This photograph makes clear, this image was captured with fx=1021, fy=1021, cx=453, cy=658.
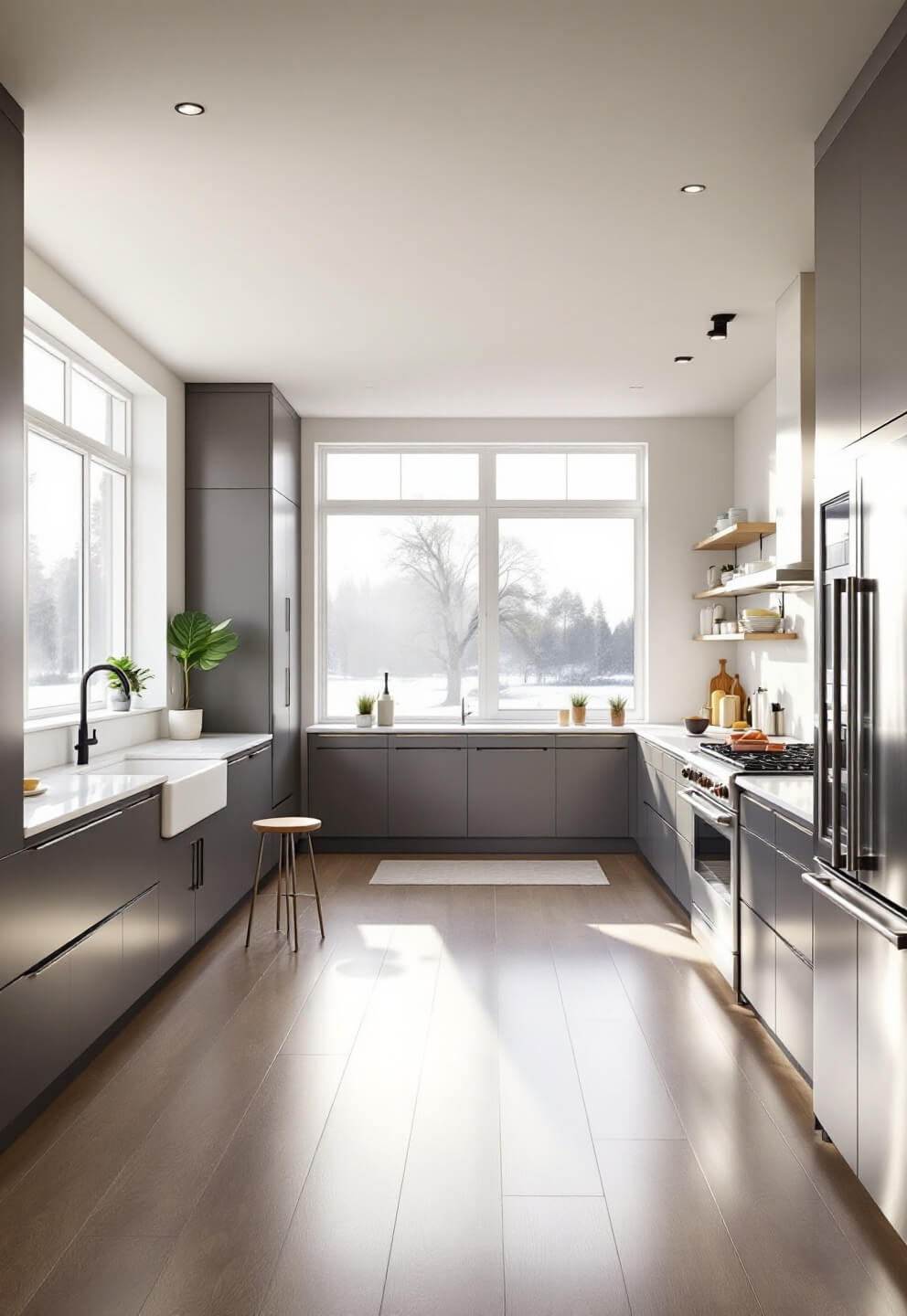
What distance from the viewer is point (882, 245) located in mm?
2564

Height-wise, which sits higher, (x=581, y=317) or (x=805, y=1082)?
(x=581, y=317)

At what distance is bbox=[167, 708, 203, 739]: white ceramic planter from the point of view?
5.90m

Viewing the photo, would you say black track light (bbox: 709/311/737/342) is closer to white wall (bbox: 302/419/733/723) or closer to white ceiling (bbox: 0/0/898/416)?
white ceiling (bbox: 0/0/898/416)

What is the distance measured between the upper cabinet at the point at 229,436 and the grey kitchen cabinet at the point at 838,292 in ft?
13.0

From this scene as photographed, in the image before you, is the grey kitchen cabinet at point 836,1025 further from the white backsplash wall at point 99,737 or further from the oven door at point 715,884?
the white backsplash wall at point 99,737

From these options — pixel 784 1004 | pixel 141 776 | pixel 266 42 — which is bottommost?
pixel 784 1004

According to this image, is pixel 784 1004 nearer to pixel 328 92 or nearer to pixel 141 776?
pixel 141 776

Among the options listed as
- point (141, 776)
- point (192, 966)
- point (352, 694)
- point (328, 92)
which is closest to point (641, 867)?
point (352, 694)

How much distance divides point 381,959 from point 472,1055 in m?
1.15

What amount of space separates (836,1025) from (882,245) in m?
2.05

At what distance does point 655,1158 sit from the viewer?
2.79 m

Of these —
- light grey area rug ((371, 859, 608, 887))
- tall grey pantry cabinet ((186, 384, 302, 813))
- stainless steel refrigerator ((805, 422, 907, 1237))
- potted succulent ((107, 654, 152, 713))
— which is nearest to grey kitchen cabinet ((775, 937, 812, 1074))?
stainless steel refrigerator ((805, 422, 907, 1237))

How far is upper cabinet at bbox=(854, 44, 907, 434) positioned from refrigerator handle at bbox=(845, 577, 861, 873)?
45cm

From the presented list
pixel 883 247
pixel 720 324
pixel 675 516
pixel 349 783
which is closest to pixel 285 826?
pixel 349 783
